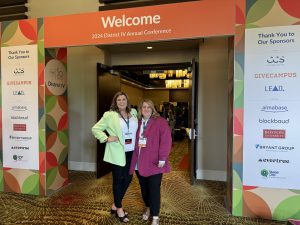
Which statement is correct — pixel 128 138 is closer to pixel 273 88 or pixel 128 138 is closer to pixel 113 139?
pixel 113 139

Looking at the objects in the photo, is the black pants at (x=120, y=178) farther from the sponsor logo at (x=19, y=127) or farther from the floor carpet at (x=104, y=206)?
the sponsor logo at (x=19, y=127)

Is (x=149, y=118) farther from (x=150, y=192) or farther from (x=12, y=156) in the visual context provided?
(x=12, y=156)

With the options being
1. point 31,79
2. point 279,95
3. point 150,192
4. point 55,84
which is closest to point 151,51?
point 55,84

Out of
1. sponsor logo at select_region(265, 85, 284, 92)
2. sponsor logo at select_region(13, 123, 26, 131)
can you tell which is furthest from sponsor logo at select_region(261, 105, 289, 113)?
sponsor logo at select_region(13, 123, 26, 131)

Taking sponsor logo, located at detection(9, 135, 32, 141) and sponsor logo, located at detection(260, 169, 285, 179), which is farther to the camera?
sponsor logo, located at detection(9, 135, 32, 141)

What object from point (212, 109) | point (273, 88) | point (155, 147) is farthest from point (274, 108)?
point (212, 109)

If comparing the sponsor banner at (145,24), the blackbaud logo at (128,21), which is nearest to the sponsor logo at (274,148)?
the sponsor banner at (145,24)

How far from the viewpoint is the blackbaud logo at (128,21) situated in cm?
288

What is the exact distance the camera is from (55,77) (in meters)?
3.60

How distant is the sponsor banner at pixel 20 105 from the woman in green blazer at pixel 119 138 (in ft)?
4.43

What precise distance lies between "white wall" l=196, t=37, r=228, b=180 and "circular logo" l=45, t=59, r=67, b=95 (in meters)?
2.45

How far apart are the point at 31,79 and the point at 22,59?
0.34m

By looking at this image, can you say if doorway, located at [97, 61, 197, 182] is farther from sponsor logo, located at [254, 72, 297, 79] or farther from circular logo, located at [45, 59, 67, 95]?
sponsor logo, located at [254, 72, 297, 79]

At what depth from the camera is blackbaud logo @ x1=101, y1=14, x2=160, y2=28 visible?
288 centimetres
